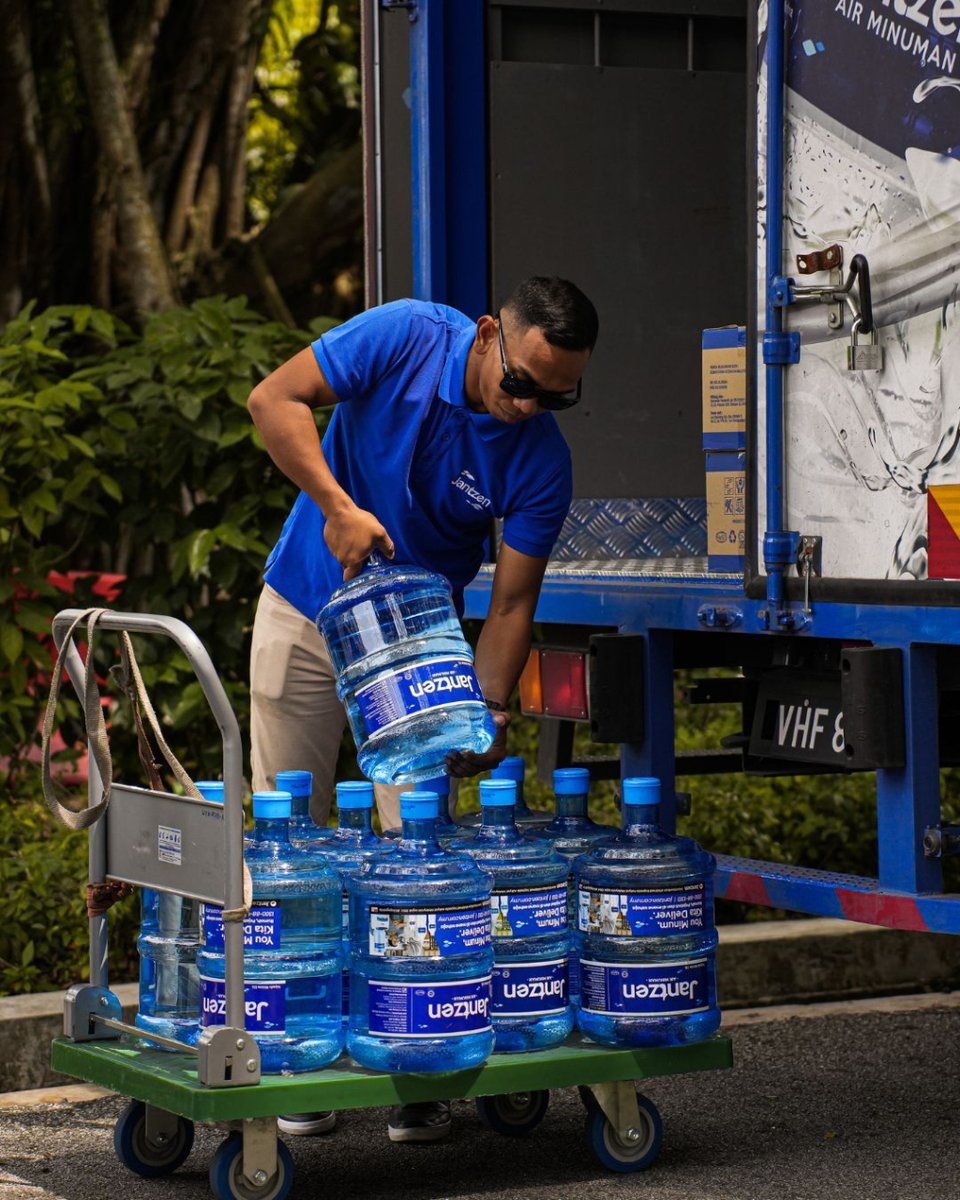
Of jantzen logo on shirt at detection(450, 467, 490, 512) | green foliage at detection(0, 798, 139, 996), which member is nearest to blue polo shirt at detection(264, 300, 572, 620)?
jantzen logo on shirt at detection(450, 467, 490, 512)

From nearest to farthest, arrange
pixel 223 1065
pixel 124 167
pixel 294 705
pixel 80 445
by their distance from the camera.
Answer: pixel 223 1065
pixel 294 705
pixel 80 445
pixel 124 167

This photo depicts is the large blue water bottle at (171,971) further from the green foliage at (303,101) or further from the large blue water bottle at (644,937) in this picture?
the green foliage at (303,101)

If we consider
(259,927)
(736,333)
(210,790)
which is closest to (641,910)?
(259,927)

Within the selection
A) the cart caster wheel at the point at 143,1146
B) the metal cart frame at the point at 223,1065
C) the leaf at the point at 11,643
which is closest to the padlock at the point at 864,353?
the metal cart frame at the point at 223,1065

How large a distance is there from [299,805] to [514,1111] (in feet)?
3.54

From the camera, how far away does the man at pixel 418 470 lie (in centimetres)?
505

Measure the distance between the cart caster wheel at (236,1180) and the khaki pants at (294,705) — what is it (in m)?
1.08

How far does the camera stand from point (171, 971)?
198 inches

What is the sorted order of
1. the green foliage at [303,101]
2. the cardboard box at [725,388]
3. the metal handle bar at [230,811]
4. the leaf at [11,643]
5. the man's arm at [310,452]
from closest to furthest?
the metal handle bar at [230,811] → the man's arm at [310,452] → the cardboard box at [725,388] → the leaf at [11,643] → the green foliage at [303,101]

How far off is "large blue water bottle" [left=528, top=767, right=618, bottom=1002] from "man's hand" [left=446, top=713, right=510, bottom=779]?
0.61 ft

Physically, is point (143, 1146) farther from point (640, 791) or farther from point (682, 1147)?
point (640, 791)

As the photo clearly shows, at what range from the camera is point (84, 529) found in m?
8.40

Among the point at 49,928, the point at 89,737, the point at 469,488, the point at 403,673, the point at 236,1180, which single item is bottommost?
the point at 236,1180

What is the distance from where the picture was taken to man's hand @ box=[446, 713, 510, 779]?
5141 millimetres
